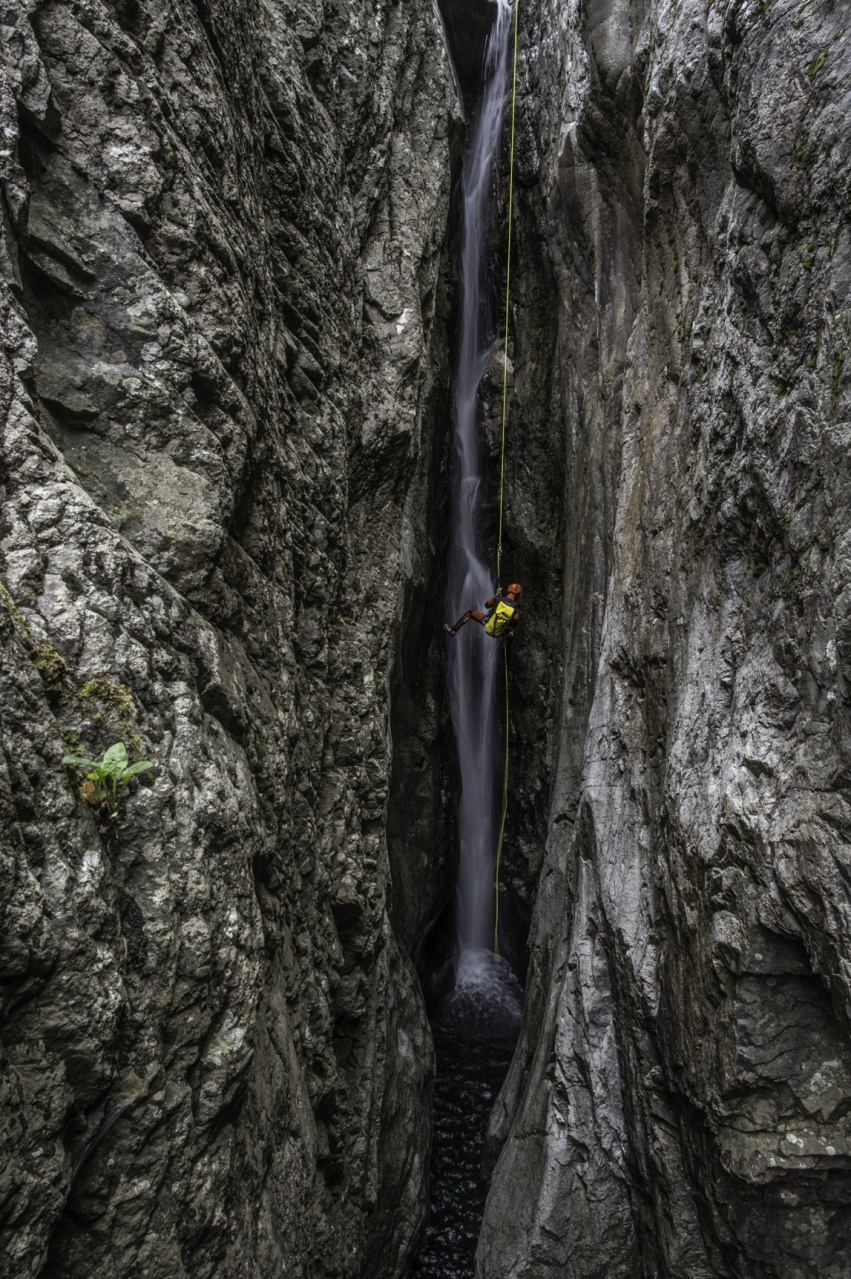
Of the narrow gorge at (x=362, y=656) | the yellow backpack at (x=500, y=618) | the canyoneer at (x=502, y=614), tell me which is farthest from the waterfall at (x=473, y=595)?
the narrow gorge at (x=362, y=656)

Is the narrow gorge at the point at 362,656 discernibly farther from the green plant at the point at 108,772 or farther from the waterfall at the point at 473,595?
the waterfall at the point at 473,595

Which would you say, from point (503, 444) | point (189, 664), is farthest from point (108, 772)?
point (503, 444)

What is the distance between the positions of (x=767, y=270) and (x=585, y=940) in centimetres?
579

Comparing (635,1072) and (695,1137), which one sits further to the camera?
(635,1072)

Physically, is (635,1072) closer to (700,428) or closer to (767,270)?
Result: (700,428)

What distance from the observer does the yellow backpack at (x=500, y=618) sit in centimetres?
1078

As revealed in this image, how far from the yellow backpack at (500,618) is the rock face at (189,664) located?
3.03 meters

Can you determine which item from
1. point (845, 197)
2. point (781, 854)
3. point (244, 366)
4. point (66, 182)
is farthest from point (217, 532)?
point (845, 197)

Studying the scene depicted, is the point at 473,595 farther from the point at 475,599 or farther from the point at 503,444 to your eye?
the point at 503,444

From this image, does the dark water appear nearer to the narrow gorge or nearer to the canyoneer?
the narrow gorge

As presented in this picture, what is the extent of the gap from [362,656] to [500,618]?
3846 millimetres

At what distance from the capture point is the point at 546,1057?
7707mm

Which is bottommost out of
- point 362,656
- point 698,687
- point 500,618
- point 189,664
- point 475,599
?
point 189,664

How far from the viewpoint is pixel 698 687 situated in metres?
6.18
